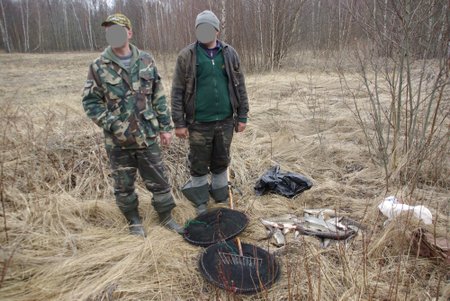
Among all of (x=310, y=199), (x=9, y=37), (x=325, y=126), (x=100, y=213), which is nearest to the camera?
(x=100, y=213)

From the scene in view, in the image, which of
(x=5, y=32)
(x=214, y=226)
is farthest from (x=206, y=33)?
(x=5, y=32)

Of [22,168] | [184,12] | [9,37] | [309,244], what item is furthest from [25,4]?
[309,244]

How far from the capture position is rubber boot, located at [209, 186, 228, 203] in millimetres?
3301

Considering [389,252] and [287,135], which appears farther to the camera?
[287,135]

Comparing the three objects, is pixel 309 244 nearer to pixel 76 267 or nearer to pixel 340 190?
pixel 340 190

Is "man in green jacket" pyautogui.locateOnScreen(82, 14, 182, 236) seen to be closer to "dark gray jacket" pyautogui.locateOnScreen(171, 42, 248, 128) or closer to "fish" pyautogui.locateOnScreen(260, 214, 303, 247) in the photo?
"dark gray jacket" pyautogui.locateOnScreen(171, 42, 248, 128)

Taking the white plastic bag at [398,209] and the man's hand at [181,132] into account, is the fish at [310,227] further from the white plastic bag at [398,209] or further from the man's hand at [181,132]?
the man's hand at [181,132]

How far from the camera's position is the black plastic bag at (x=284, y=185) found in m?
3.42

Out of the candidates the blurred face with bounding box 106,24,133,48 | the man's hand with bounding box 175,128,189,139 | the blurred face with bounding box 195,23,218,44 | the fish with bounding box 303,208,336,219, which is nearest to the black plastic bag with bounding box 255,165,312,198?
the fish with bounding box 303,208,336,219

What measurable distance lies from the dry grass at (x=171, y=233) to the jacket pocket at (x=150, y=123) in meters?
0.83

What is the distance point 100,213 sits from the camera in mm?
2979

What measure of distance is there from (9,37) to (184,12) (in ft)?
81.8

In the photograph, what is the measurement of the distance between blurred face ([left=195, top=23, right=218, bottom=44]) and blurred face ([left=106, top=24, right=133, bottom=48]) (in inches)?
24.2

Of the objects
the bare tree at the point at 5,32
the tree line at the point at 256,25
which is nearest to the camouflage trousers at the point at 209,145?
the tree line at the point at 256,25
